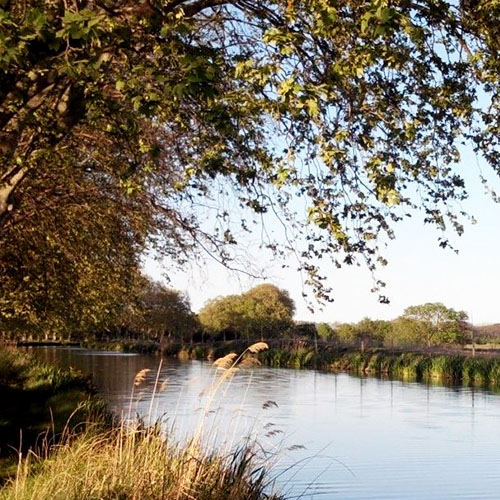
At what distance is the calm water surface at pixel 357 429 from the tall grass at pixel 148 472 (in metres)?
0.40

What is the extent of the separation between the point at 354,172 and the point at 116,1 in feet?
7.86

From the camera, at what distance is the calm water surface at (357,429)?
1345 cm

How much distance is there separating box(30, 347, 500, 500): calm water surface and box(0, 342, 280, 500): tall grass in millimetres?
398

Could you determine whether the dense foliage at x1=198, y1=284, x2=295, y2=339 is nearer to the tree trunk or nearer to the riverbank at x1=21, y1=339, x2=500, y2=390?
the riverbank at x1=21, y1=339, x2=500, y2=390

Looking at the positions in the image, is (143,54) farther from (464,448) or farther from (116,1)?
(464,448)

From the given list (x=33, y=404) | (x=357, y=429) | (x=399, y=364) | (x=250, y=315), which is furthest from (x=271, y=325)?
(x=33, y=404)

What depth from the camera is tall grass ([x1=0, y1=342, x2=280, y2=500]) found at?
21.3 ft

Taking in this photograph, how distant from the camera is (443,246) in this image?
6.30 meters

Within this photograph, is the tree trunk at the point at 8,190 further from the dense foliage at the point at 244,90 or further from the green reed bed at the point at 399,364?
the green reed bed at the point at 399,364

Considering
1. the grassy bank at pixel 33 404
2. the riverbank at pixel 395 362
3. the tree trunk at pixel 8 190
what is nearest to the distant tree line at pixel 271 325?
the riverbank at pixel 395 362

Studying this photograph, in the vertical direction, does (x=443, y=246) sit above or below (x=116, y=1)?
below

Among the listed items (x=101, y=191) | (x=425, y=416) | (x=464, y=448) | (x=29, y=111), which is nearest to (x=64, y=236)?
(x=101, y=191)

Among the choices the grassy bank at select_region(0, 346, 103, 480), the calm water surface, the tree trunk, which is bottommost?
the calm water surface

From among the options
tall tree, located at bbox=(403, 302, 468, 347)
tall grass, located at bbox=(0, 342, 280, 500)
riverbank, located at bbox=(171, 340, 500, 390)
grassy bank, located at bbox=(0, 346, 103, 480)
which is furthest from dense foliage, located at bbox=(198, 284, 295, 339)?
tall grass, located at bbox=(0, 342, 280, 500)
